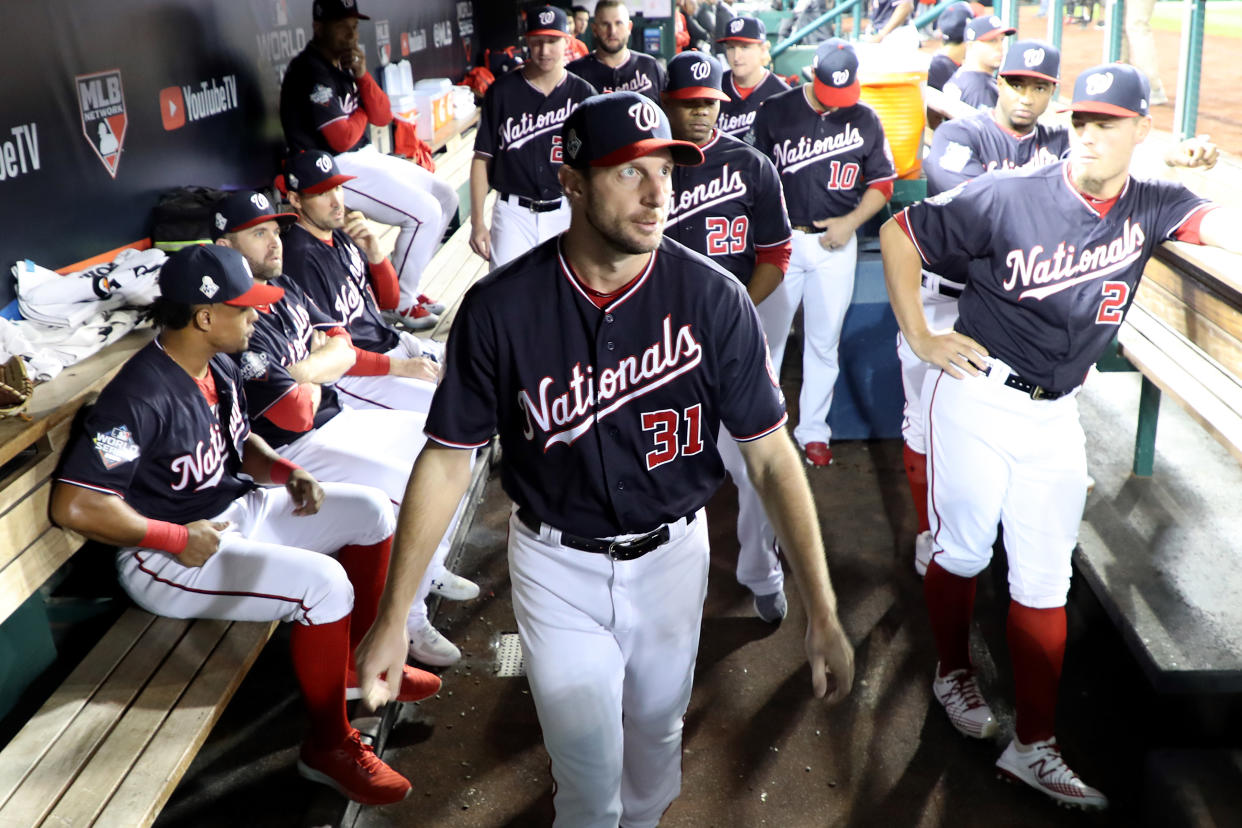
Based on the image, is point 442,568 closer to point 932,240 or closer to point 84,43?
point 932,240

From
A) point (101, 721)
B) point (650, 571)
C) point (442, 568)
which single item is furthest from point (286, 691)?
point (650, 571)

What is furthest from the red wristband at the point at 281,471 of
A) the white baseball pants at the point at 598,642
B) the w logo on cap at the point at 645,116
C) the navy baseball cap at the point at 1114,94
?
the navy baseball cap at the point at 1114,94

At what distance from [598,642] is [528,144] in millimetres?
3116

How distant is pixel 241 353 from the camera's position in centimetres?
308

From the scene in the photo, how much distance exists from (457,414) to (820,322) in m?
2.98

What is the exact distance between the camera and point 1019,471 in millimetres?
2732

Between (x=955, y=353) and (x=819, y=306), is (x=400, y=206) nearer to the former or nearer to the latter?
(x=819, y=306)

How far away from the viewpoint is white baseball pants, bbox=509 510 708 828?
2064mm

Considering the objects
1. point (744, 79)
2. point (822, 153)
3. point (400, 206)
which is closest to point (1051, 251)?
point (822, 153)

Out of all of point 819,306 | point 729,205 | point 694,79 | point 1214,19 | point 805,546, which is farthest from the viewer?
point 1214,19

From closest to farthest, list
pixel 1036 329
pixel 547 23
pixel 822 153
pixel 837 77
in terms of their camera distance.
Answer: pixel 1036 329, pixel 837 77, pixel 822 153, pixel 547 23

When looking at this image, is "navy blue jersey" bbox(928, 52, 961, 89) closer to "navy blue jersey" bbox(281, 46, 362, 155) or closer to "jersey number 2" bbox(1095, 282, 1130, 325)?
"navy blue jersey" bbox(281, 46, 362, 155)

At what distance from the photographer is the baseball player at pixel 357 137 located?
4695mm

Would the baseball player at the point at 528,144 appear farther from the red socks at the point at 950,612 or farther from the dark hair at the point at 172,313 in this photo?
the red socks at the point at 950,612
